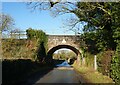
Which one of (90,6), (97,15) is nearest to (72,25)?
(97,15)

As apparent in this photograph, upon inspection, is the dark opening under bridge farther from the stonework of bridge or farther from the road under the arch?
the road under the arch

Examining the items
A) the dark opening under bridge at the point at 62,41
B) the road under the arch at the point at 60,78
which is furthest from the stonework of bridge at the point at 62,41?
the road under the arch at the point at 60,78

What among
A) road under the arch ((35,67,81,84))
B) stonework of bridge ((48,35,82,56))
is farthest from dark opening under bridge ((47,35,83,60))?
road under the arch ((35,67,81,84))

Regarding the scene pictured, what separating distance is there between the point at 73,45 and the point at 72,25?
1632 cm

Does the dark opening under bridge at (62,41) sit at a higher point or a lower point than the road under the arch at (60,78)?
higher

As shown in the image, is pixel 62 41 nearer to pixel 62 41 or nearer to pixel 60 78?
pixel 62 41

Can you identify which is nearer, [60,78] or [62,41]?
[60,78]

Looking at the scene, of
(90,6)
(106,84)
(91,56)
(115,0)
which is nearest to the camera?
(106,84)

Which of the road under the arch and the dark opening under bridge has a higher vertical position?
the dark opening under bridge

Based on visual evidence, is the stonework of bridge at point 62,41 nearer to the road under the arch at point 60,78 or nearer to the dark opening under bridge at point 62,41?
the dark opening under bridge at point 62,41

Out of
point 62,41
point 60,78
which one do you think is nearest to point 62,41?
point 62,41

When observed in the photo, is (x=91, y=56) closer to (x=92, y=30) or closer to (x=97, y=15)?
(x=92, y=30)

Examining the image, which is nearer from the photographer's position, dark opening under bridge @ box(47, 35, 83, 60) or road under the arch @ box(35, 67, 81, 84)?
road under the arch @ box(35, 67, 81, 84)

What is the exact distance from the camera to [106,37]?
913 inches
